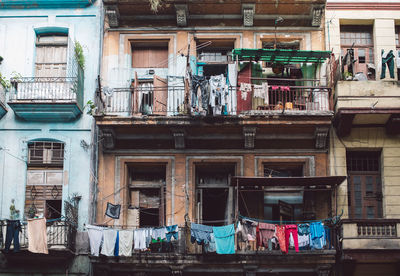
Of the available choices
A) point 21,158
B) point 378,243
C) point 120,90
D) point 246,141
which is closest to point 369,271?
point 378,243

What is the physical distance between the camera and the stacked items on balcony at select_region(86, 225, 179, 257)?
1742 centimetres

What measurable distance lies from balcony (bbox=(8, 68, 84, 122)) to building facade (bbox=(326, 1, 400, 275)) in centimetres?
822

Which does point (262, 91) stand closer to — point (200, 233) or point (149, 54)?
point (149, 54)

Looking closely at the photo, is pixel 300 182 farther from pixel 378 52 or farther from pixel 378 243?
pixel 378 52

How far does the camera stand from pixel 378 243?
17.2 m

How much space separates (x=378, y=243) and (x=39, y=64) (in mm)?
12264

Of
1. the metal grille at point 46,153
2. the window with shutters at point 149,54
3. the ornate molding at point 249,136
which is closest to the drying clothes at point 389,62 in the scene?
the ornate molding at point 249,136

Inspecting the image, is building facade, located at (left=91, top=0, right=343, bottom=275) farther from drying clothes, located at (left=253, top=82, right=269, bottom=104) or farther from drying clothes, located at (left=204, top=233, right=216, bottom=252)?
drying clothes, located at (left=204, top=233, right=216, bottom=252)

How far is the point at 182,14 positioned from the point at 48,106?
210 inches

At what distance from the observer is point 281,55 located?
1909 centimetres

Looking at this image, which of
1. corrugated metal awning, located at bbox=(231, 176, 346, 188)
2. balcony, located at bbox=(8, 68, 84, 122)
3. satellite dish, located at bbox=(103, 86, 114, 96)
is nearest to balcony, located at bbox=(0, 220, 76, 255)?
balcony, located at bbox=(8, 68, 84, 122)

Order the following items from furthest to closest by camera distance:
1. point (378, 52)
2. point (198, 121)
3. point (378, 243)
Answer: point (378, 52) < point (198, 121) < point (378, 243)

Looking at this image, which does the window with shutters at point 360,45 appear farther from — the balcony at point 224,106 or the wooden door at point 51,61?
the wooden door at point 51,61

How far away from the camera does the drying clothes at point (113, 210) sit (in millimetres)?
18047
